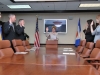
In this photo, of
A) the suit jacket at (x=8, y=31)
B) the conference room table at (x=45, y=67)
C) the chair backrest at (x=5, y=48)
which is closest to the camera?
the conference room table at (x=45, y=67)

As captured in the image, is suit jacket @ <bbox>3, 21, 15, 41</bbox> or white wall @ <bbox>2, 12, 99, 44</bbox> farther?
white wall @ <bbox>2, 12, 99, 44</bbox>

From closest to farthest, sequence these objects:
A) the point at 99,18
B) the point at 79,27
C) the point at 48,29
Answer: the point at 99,18 < the point at 79,27 < the point at 48,29

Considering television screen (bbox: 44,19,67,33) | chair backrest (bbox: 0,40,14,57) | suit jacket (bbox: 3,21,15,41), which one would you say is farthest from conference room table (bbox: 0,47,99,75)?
television screen (bbox: 44,19,67,33)

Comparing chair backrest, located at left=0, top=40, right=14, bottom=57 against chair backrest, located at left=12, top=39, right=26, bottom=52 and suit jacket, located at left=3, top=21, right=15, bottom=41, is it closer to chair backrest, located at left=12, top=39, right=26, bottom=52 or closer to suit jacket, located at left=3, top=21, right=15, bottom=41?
chair backrest, located at left=12, top=39, right=26, bottom=52

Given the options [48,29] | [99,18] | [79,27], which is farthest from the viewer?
[48,29]

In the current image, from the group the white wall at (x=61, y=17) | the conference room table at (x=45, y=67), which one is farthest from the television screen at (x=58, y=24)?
the conference room table at (x=45, y=67)

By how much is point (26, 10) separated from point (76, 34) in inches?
143

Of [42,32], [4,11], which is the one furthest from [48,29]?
[4,11]

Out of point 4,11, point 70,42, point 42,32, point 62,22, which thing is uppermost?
point 4,11

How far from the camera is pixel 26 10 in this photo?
33.2ft

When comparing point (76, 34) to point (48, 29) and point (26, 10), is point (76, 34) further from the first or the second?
point (26, 10)

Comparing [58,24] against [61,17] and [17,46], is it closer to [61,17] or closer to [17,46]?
[61,17]

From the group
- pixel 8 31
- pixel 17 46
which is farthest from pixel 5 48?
pixel 8 31

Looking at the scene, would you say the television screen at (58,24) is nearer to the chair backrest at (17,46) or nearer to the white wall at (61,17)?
the white wall at (61,17)
